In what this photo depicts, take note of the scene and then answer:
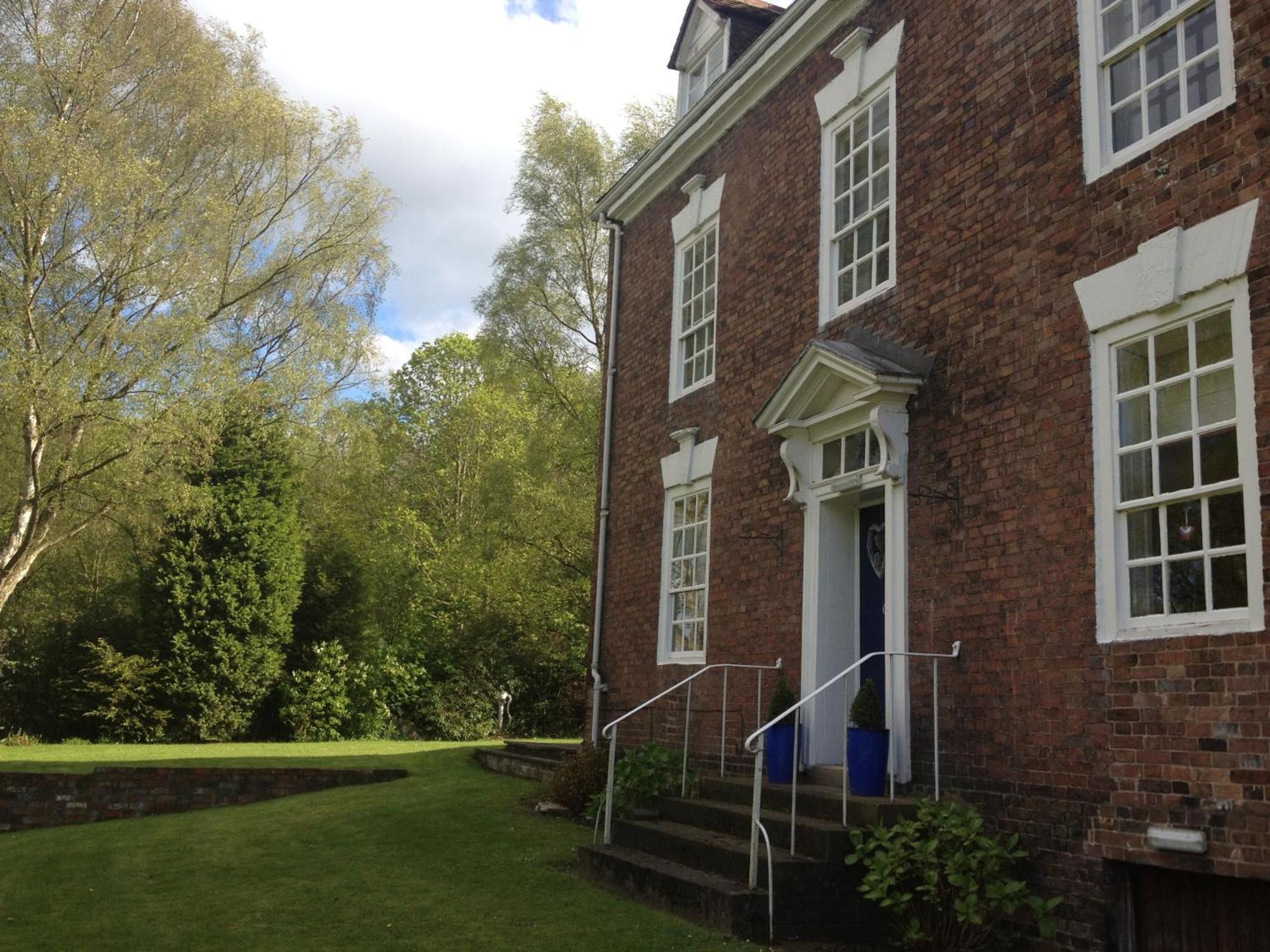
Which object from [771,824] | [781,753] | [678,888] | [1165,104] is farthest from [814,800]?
[1165,104]

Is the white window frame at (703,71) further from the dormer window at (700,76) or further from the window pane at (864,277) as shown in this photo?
the window pane at (864,277)

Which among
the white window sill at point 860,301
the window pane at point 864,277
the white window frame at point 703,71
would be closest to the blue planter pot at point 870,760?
the white window sill at point 860,301

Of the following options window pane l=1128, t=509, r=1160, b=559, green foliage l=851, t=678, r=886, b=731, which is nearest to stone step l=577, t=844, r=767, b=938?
green foliage l=851, t=678, r=886, b=731

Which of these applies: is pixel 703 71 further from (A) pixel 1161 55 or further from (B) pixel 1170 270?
(B) pixel 1170 270

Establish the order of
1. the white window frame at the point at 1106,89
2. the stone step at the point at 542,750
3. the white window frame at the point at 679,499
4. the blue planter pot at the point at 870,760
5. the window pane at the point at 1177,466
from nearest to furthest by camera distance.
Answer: the window pane at the point at 1177,466 < the white window frame at the point at 1106,89 < the blue planter pot at the point at 870,760 < the white window frame at the point at 679,499 < the stone step at the point at 542,750

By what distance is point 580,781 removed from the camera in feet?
38.4

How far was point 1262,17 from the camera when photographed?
5883 millimetres

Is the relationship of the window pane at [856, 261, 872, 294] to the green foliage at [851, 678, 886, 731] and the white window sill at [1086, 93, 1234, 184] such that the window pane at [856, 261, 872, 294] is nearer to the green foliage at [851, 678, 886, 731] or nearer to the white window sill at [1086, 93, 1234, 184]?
the white window sill at [1086, 93, 1234, 184]

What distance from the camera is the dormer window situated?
1359 cm

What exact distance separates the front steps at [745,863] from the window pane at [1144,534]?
211cm

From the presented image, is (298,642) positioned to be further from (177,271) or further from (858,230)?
(858,230)

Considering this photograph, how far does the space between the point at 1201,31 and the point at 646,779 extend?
652 centimetres

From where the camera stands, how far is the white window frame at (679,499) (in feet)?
36.8

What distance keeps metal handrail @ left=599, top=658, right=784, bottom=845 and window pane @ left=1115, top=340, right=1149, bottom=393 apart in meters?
3.97
